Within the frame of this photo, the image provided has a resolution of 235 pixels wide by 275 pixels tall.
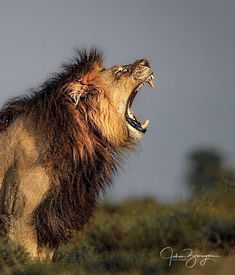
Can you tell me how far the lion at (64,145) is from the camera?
8.71 metres

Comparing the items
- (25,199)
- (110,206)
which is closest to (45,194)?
(25,199)

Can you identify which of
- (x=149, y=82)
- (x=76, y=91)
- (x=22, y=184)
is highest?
(x=76, y=91)

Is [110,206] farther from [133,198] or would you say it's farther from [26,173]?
[26,173]

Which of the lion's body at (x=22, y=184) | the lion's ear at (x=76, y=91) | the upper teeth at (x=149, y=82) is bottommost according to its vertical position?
the lion's body at (x=22, y=184)

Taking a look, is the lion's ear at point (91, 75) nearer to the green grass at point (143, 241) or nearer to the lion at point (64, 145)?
the lion at point (64, 145)

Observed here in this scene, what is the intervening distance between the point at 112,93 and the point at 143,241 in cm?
393

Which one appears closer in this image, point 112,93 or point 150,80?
point 112,93

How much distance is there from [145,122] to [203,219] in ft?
13.3

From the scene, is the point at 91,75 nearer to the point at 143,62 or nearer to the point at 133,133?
the point at 143,62

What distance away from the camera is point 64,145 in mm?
8938

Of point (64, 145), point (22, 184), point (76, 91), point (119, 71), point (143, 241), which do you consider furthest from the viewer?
point (143, 241)

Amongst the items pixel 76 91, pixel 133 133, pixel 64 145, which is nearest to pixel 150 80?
pixel 133 133

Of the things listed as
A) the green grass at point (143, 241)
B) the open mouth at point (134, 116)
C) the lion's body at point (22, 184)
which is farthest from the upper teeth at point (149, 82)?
the green grass at point (143, 241)

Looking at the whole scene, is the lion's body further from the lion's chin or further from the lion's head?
the lion's chin
